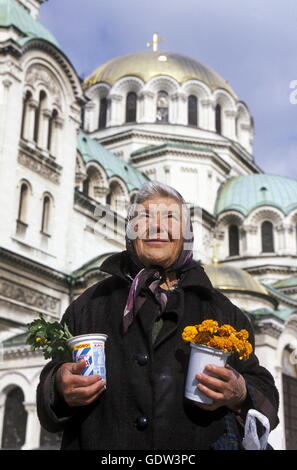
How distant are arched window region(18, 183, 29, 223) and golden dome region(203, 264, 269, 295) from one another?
20.2ft

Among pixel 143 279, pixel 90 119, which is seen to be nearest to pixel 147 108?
pixel 90 119

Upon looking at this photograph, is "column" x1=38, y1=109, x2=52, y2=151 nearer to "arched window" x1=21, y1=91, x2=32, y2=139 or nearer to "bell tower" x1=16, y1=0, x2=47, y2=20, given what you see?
"arched window" x1=21, y1=91, x2=32, y2=139

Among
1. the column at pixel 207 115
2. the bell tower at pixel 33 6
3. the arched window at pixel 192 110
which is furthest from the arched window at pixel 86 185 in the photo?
the column at pixel 207 115

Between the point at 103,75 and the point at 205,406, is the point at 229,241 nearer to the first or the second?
the point at 103,75

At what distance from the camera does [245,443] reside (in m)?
2.29

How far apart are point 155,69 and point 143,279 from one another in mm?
33855

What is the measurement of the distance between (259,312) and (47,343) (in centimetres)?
1660

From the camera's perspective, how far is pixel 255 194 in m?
32.8

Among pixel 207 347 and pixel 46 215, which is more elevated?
pixel 46 215

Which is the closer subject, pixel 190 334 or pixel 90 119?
pixel 190 334

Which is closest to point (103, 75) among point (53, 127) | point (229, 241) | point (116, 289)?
point (229, 241)

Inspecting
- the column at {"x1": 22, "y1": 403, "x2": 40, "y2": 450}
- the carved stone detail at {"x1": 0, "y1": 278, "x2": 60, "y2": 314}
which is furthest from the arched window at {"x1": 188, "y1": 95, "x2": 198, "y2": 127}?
the column at {"x1": 22, "y1": 403, "x2": 40, "y2": 450}

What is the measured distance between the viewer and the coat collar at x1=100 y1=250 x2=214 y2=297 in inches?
104

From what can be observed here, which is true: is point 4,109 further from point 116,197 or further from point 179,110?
point 179,110
